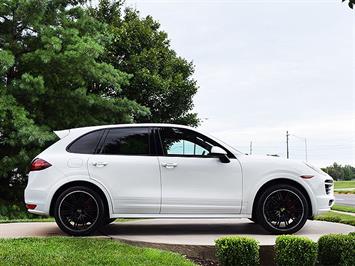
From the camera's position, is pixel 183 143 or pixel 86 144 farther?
pixel 183 143

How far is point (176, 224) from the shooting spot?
30.4 feet

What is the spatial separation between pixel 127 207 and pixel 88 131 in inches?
51.2

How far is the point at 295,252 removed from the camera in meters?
6.40

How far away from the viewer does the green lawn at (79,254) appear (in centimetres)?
598

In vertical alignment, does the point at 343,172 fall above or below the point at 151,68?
below

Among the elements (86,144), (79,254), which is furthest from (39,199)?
(79,254)

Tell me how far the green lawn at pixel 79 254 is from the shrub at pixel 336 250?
6.01 feet

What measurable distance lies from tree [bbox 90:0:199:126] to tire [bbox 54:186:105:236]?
1581 centimetres

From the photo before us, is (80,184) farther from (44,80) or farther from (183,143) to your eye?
(44,80)

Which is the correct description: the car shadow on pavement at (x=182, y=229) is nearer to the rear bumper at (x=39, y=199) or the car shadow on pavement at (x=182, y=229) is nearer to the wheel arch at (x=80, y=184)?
the wheel arch at (x=80, y=184)

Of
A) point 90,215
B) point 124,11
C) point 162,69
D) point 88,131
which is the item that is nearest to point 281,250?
point 90,215

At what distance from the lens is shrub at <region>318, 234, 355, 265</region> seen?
6.60 meters

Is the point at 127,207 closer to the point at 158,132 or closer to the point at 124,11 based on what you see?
the point at 158,132

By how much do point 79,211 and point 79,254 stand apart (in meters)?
1.22
